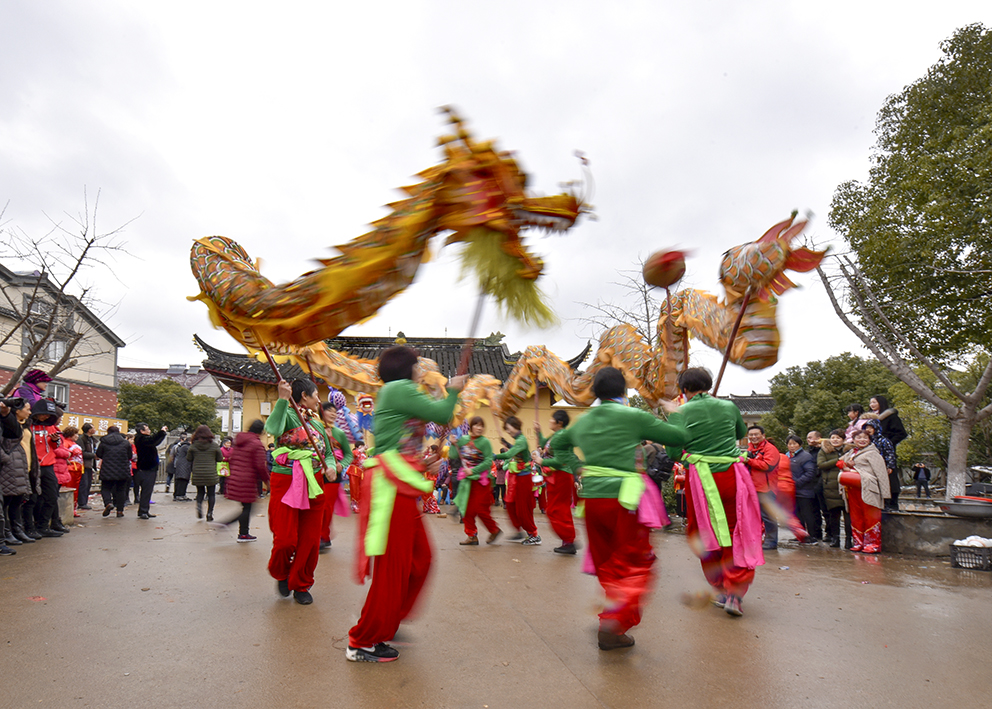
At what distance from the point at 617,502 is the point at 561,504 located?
12.6 ft

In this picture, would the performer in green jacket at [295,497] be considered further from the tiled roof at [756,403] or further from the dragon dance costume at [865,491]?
the tiled roof at [756,403]

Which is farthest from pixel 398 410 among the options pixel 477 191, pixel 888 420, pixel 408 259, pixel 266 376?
pixel 266 376

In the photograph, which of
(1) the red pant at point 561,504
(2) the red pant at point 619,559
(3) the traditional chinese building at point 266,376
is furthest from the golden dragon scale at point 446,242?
(3) the traditional chinese building at point 266,376

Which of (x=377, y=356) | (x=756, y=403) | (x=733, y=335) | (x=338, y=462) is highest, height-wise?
(x=756, y=403)

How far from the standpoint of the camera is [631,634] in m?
3.87

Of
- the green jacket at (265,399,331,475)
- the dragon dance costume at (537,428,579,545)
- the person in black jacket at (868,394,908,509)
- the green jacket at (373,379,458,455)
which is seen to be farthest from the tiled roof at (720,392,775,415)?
the green jacket at (373,379,458,455)

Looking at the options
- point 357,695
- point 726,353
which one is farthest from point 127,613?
point 726,353

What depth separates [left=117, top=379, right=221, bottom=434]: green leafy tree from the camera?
29422 mm

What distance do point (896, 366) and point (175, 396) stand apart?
29433 mm

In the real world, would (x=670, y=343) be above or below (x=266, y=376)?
below

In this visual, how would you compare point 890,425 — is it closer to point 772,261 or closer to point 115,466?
point 772,261

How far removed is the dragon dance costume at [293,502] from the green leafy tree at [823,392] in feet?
70.2

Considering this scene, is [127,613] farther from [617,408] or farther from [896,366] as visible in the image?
[896,366]

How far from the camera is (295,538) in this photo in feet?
14.6
